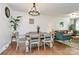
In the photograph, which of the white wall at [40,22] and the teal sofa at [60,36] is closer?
the white wall at [40,22]

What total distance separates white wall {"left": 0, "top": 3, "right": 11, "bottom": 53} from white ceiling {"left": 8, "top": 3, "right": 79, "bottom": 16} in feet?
1.17

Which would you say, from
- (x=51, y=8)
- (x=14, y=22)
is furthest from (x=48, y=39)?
(x=14, y=22)

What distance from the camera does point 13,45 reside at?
2.92 m

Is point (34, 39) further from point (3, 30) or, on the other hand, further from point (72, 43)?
point (72, 43)

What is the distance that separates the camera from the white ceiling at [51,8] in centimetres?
257

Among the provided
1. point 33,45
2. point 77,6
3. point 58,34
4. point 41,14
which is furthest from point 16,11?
point 77,6

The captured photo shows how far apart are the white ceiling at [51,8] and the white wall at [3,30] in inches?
14.1

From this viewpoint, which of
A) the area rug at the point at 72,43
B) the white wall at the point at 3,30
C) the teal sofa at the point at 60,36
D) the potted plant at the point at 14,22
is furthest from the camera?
the teal sofa at the point at 60,36

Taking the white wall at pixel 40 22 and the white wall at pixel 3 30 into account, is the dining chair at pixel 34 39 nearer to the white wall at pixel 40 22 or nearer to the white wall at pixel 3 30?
the white wall at pixel 40 22

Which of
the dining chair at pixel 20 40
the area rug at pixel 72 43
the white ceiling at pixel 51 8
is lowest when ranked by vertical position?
the area rug at pixel 72 43

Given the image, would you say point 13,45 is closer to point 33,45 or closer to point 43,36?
point 33,45

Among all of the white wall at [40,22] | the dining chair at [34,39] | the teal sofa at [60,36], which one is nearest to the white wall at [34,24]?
the white wall at [40,22]

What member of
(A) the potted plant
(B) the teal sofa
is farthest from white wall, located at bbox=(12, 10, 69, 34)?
(B) the teal sofa

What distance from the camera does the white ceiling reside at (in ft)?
8.43
